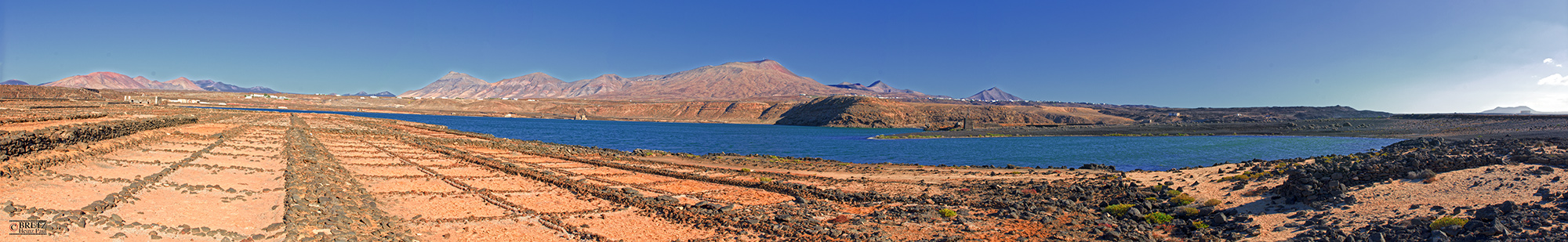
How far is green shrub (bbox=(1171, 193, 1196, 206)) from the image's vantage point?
600 inches

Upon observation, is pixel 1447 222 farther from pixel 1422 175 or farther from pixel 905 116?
pixel 905 116

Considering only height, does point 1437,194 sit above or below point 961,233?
above

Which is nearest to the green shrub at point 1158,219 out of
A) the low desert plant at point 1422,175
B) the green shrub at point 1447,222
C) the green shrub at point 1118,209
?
the green shrub at point 1118,209

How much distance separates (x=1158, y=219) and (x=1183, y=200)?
2.49 metres

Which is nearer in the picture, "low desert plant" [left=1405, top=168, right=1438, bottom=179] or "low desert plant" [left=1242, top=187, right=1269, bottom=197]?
"low desert plant" [left=1405, top=168, right=1438, bottom=179]

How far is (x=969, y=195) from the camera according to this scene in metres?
17.7

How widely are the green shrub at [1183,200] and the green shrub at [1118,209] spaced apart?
1.37 m

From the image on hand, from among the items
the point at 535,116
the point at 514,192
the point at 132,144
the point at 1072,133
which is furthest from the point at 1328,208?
the point at 535,116

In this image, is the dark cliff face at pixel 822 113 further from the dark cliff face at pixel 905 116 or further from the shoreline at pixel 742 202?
the shoreline at pixel 742 202

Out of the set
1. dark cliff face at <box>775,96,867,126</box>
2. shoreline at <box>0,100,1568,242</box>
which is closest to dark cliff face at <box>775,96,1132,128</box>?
dark cliff face at <box>775,96,867,126</box>

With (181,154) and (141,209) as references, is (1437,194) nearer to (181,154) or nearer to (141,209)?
(141,209)

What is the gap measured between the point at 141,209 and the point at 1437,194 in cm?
2377

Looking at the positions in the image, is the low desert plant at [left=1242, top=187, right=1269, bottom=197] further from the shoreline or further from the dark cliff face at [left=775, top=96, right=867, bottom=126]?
the dark cliff face at [left=775, top=96, right=867, bottom=126]

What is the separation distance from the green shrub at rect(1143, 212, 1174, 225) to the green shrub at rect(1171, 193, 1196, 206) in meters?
1.79
